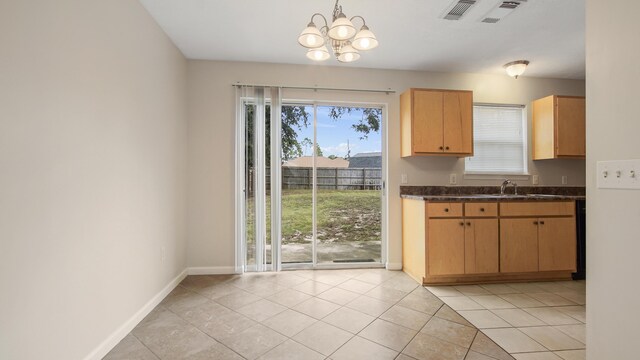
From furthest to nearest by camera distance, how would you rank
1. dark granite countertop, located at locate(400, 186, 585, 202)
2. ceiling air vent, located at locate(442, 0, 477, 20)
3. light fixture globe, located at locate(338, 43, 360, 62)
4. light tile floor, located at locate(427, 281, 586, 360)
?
dark granite countertop, located at locate(400, 186, 585, 202) < ceiling air vent, located at locate(442, 0, 477, 20) < light fixture globe, located at locate(338, 43, 360, 62) < light tile floor, located at locate(427, 281, 586, 360)

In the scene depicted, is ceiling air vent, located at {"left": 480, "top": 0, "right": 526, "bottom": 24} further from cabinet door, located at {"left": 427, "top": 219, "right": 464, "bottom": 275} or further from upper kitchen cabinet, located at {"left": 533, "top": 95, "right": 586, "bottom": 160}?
cabinet door, located at {"left": 427, "top": 219, "right": 464, "bottom": 275}

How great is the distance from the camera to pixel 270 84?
348 centimetres

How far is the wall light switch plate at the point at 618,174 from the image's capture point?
108 cm

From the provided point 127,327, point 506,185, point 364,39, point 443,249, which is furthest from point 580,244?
point 127,327

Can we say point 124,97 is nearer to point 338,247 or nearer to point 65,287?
point 65,287

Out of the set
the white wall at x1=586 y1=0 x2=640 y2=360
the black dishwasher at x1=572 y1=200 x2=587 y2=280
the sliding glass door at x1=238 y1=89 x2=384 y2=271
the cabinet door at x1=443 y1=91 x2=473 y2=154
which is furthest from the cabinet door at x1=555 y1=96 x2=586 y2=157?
the white wall at x1=586 y1=0 x2=640 y2=360

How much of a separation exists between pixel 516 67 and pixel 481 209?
1856 millimetres

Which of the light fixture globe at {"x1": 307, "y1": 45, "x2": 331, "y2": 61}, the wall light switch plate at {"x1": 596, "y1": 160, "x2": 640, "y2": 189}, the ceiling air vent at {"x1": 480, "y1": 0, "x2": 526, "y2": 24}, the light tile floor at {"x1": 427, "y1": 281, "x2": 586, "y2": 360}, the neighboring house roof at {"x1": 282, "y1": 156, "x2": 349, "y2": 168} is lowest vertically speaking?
the light tile floor at {"x1": 427, "y1": 281, "x2": 586, "y2": 360}

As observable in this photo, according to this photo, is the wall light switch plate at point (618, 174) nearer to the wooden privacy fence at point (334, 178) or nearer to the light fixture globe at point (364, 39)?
the light fixture globe at point (364, 39)

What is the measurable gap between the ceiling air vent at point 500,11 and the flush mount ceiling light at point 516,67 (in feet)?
3.76

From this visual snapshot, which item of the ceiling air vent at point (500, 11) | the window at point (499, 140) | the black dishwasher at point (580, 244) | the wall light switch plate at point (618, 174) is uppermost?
the ceiling air vent at point (500, 11)

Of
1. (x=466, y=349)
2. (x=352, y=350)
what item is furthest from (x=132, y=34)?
(x=466, y=349)

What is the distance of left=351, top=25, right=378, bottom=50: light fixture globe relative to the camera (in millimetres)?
1896

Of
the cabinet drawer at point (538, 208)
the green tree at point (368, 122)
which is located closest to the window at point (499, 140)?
the cabinet drawer at point (538, 208)
